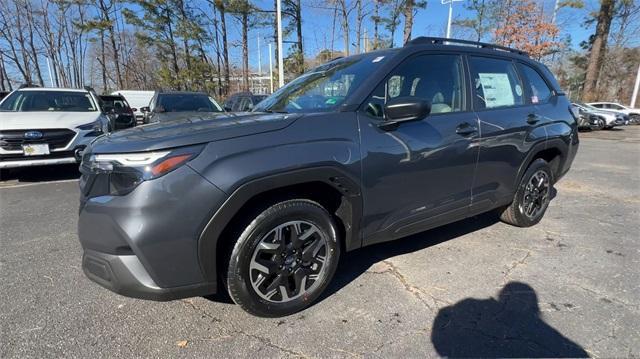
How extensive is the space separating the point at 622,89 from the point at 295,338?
44.4 metres

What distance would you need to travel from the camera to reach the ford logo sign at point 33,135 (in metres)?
6.11

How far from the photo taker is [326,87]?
9.84 feet

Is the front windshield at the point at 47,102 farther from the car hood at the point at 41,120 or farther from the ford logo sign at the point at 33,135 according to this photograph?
the ford logo sign at the point at 33,135

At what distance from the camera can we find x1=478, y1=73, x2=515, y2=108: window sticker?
3.41 metres

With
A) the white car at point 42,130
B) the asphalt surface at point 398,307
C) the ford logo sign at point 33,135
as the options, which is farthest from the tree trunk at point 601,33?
the ford logo sign at point 33,135

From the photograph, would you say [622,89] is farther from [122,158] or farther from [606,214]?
[122,158]

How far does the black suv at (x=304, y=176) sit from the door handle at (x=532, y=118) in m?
0.05

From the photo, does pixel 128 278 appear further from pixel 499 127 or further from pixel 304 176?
pixel 499 127

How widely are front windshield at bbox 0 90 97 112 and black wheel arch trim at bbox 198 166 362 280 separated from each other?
284 inches

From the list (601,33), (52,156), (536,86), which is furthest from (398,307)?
(601,33)

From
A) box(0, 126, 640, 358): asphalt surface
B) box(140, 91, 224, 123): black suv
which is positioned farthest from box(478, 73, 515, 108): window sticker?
box(140, 91, 224, 123): black suv

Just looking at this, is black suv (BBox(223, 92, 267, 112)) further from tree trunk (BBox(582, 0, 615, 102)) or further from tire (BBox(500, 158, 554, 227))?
tree trunk (BBox(582, 0, 615, 102))

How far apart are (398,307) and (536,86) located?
299cm

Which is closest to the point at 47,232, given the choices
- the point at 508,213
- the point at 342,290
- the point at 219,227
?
the point at 219,227
